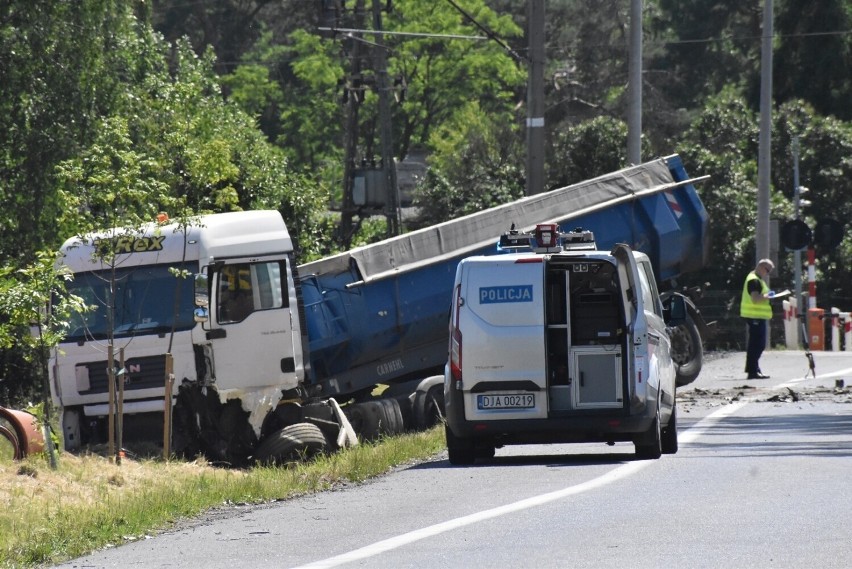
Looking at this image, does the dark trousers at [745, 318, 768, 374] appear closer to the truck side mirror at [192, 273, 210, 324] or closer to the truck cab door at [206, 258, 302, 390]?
the truck cab door at [206, 258, 302, 390]

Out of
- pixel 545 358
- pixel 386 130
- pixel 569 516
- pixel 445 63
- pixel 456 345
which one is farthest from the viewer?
pixel 445 63

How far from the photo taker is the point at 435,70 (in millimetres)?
60250

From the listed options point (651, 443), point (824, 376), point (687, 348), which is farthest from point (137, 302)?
point (824, 376)

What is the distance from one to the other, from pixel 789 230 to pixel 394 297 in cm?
1688

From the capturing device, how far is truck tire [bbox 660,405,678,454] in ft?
48.7

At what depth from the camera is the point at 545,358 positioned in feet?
45.9

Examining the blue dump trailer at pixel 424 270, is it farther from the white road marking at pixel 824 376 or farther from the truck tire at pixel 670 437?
the truck tire at pixel 670 437

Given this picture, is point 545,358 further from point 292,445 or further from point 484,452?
point 292,445

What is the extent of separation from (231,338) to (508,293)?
19.1 ft

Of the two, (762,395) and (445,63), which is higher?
(445,63)

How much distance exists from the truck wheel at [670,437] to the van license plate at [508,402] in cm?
156

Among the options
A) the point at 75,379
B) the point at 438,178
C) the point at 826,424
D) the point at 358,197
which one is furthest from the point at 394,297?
the point at 438,178

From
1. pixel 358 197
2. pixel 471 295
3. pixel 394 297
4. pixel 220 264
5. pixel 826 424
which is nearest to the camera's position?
pixel 471 295

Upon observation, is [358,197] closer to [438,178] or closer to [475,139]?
[438,178]
